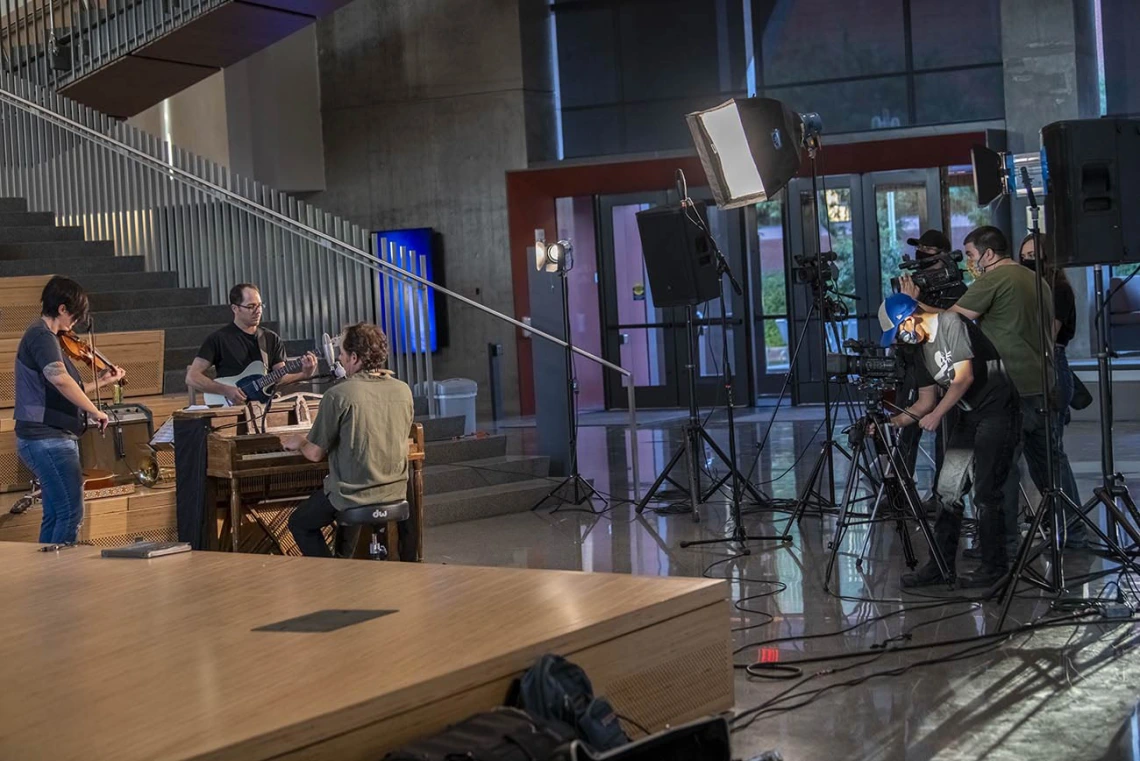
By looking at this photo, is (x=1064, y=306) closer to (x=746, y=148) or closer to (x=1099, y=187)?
(x=1099, y=187)

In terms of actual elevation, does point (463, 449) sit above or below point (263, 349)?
below

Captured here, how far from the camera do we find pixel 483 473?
9.32m

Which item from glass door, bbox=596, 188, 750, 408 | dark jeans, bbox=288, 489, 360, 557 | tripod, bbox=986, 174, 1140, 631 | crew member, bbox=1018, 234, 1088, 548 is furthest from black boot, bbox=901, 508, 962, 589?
glass door, bbox=596, 188, 750, 408

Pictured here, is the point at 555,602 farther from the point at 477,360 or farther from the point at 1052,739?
the point at 477,360

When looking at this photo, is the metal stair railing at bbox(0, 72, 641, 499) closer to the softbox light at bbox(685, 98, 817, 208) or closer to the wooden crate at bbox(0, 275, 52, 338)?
the wooden crate at bbox(0, 275, 52, 338)

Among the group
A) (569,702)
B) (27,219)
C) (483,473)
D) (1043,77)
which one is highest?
(1043,77)

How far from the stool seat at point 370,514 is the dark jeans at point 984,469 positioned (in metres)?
2.34

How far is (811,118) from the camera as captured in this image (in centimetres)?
722

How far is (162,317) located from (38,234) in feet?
5.40

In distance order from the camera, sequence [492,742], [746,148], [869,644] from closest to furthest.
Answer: [492,742] → [869,644] → [746,148]

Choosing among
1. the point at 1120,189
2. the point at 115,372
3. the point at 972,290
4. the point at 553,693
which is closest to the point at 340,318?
the point at 115,372

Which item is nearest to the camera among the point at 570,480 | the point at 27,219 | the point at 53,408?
the point at 53,408

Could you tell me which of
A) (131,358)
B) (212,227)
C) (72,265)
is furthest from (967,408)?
(72,265)

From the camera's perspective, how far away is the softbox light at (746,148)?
679 cm
